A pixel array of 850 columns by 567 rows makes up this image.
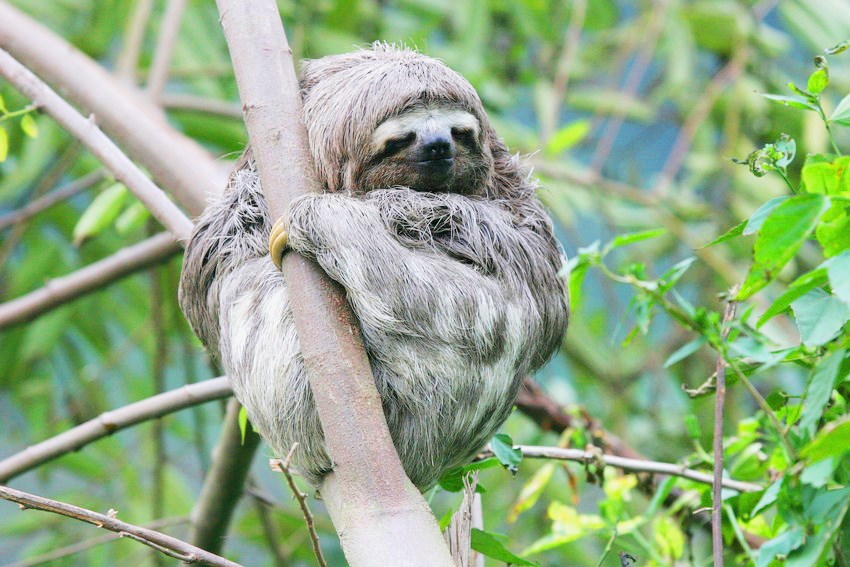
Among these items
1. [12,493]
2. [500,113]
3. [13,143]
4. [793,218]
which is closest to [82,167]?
[13,143]

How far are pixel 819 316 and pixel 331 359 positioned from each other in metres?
0.93

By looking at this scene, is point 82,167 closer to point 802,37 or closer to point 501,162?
point 501,162

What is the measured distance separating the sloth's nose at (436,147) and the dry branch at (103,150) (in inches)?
32.3

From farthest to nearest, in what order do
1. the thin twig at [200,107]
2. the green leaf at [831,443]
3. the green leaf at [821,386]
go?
the thin twig at [200,107]
the green leaf at [821,386]
the green leaf at [831,443]

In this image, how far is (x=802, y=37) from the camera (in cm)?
586

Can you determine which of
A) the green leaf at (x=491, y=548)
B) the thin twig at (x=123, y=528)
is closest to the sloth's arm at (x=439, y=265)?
the green leaf at (x=491, y=548)

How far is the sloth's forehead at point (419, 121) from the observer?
2678 mm

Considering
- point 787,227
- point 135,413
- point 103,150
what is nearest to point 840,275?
point 787,227

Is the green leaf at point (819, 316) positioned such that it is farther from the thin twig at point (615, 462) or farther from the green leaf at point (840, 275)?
the thin twig at point (615, 462)

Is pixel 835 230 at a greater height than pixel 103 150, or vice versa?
pixel 103 150

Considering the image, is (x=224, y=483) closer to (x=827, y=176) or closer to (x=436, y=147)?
(x=436, y=147)

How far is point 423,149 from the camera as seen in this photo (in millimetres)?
2631

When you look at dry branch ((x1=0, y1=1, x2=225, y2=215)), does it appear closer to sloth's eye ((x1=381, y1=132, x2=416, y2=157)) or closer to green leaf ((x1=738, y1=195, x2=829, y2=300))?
sloth's eye ((x1=381, y1=132, x2=416, y2=157))

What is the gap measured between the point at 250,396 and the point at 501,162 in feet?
3.76
